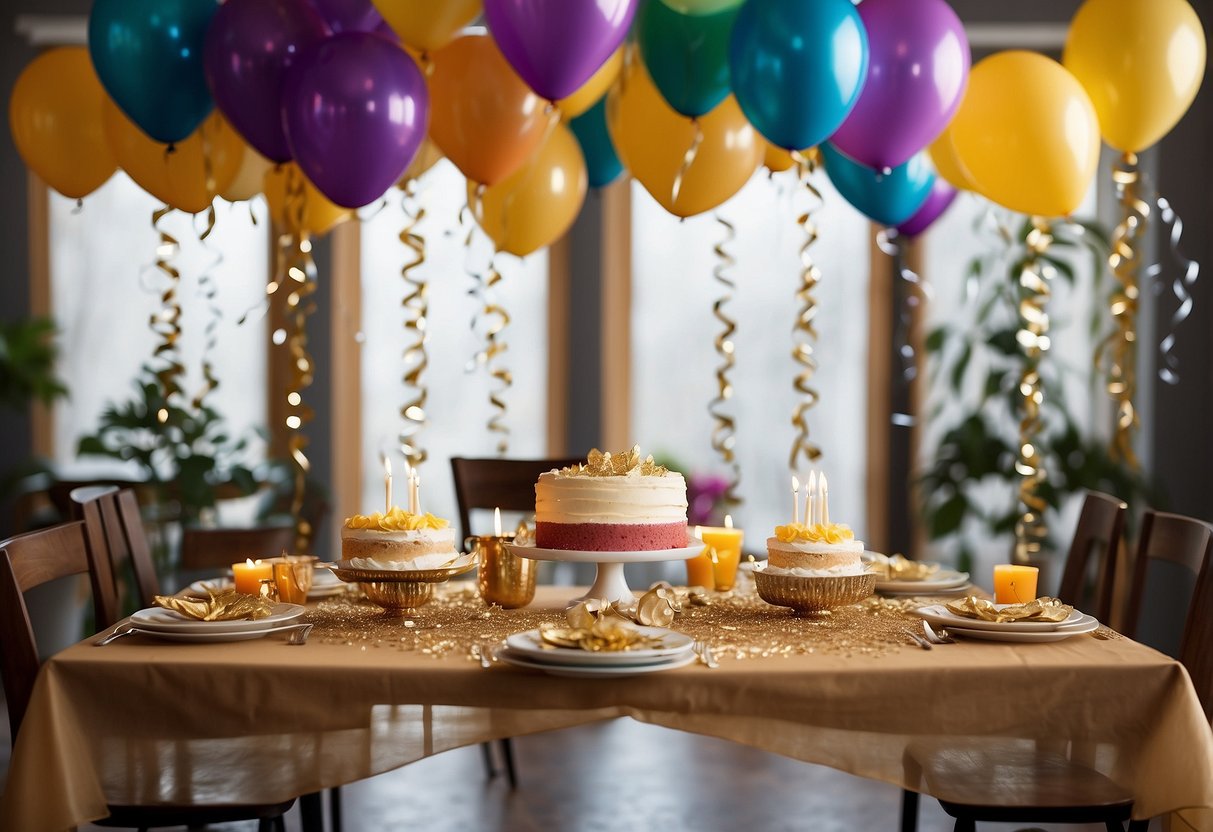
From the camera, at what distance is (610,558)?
6.69 feet

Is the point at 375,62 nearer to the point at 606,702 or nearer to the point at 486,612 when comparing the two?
the point at 486,612

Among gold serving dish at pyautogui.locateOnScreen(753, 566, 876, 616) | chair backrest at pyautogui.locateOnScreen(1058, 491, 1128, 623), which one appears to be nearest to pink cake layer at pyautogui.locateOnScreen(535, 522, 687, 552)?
gold serving dish at pyautogui.locateOnScreen(753, 566, 876, 616)

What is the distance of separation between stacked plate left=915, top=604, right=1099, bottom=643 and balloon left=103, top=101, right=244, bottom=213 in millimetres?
1923

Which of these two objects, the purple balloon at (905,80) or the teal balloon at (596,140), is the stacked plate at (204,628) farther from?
the teal balloon at (596,140)

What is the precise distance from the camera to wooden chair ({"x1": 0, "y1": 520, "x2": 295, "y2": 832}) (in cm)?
187

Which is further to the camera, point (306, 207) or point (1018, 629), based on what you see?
point (306, 207)

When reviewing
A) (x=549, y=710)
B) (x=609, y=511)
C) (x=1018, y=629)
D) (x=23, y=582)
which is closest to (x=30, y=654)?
(x=23, y=582)

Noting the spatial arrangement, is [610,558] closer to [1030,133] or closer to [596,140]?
[1030,133]

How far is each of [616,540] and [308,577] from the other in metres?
0.59

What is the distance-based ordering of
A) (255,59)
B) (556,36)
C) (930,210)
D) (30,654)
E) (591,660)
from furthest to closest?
1. (930,210)
2. (255,59)
3. (556,36)
4. (30,654)
5. (591,660)

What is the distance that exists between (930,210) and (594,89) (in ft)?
3.22

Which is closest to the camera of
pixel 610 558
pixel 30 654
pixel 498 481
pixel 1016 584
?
pixel 30 654

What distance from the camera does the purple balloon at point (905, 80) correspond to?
254 cm

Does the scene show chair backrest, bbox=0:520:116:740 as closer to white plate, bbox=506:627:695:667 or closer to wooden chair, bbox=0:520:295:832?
wooden chair, bbox=0:520:295:832
